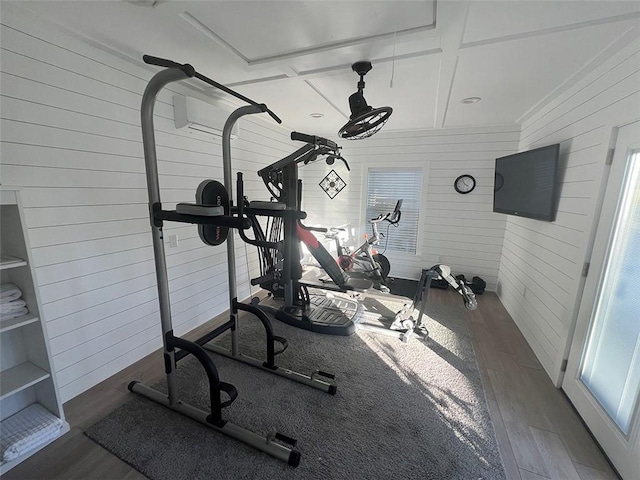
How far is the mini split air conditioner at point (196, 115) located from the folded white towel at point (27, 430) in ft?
7.99

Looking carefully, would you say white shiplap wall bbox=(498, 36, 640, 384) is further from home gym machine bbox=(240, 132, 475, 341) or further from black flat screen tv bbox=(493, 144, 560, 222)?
home gym machine bbox=(240, 132, 475, 341)

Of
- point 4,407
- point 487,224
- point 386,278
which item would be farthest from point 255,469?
point 487,224

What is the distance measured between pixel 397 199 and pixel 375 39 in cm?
309

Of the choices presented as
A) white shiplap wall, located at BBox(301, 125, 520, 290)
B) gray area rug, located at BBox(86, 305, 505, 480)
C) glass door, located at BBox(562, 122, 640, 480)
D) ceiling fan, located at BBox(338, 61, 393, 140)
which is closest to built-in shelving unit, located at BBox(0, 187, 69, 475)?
gray area rug, located at BBox(86, 305, 505, 480)

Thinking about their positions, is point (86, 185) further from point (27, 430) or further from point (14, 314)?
point (27, 430)

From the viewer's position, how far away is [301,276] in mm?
2766

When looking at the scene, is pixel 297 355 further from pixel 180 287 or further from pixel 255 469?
pixel 180 287

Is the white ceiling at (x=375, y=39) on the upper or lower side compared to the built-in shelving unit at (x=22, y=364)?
upper

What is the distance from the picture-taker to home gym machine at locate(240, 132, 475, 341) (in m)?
2.07

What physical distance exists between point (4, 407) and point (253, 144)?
3.31 metres

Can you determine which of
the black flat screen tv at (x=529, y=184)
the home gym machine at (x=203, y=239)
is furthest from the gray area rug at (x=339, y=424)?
the black flat screen tv at (x=529, y=184)

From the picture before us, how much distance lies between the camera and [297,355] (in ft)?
8.13

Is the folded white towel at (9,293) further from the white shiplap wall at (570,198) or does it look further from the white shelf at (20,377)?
the white shiplap wall at (570,198)

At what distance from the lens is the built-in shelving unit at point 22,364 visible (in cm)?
144
